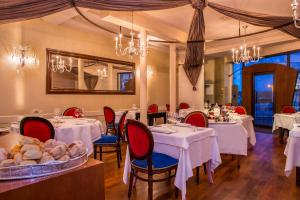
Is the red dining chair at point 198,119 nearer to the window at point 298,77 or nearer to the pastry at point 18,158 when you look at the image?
the pastry at point 18,158

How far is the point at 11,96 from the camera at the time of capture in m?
4.92

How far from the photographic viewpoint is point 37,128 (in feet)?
9.70

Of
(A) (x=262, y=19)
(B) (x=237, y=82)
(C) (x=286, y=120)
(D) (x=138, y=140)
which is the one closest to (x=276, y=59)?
(B) (x=237, y=82)

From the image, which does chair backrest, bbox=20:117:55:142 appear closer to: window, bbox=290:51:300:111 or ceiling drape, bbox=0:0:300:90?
ceiling drape, bbox=0:0:300:90

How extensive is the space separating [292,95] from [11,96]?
26.9ft

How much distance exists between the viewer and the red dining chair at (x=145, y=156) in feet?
7.90

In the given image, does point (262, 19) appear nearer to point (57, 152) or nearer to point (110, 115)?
point (57, 152)

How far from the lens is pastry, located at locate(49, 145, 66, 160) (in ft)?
3.48

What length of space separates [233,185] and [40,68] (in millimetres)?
4764

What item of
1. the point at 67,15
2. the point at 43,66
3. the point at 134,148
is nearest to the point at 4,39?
the point at 43,66

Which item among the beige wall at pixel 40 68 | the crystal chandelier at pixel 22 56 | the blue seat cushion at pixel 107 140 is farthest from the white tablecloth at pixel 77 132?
the crystal chandelier at pixel 22 56

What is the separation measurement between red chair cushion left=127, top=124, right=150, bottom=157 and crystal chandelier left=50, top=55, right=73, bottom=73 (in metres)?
3.85

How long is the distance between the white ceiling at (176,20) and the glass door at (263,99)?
1.76 m

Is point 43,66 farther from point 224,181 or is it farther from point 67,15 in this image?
point 224,181
